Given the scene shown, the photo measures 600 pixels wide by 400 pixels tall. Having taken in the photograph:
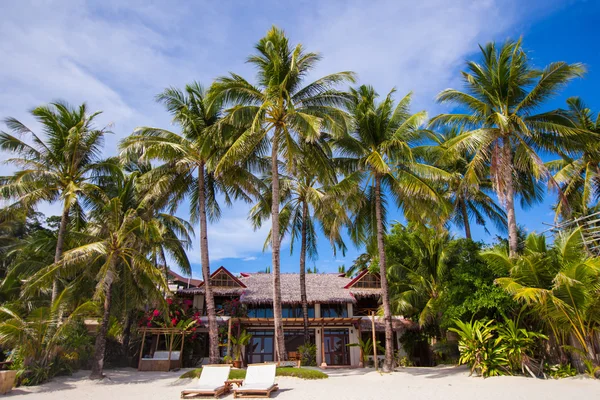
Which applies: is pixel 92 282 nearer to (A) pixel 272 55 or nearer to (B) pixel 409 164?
(A) pixel 272 55

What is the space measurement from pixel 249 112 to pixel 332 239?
6441 millimetres

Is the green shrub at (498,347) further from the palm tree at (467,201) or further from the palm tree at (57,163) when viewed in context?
the palm tree at (57,163)

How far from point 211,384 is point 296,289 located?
40.1ft

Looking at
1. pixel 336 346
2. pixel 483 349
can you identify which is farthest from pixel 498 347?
pixel 336 346

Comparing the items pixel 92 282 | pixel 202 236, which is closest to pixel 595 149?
pixel 202 236

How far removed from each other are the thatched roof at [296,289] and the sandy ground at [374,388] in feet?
24.7

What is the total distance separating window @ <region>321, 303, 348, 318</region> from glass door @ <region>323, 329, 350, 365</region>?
899 millimetres

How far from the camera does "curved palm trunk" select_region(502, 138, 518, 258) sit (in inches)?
543

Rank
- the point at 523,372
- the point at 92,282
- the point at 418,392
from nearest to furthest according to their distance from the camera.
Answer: the point at 418,392
the point at 523,372
the point at 92,282

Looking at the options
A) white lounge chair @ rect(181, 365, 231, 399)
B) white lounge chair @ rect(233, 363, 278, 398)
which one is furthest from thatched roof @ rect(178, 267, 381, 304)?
white lounge chair @ rect(233, 363, 278, 398)

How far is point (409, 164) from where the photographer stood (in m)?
16.0

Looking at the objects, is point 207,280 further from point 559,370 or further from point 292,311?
point 559,370

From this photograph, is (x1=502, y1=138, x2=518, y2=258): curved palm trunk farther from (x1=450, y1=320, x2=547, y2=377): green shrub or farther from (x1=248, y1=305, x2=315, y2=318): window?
(x1=248, y1=305, x2=315, y2=318): window

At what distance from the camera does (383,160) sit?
1527 cm
